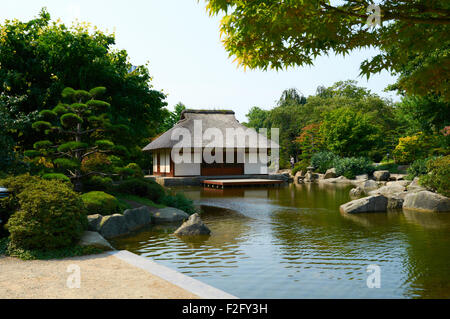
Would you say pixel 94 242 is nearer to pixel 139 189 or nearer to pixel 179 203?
pixel 179 203

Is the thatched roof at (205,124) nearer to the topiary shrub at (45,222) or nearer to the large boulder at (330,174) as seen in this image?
the large boulder at (330,174)

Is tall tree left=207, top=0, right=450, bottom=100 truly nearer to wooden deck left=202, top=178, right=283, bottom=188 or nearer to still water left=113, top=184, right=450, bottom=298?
still water left=113, top=184, right=450, bottom=298

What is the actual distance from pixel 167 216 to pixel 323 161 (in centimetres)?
2511

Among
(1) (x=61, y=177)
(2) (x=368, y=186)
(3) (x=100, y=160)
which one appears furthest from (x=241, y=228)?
(2) (x=368, y=186)

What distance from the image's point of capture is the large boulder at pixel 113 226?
30.8ft

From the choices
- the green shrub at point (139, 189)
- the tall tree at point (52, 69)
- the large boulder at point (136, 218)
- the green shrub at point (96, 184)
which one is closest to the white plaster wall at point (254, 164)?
the tall tree at point (52, 69)

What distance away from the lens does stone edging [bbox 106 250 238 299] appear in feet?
15.0

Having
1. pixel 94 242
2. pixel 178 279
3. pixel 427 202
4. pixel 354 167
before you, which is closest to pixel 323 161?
pixel 354 167

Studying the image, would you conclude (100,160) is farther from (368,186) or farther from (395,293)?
(368,186)

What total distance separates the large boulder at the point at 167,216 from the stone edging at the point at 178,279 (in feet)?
15.7

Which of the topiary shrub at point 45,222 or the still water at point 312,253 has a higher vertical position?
the topiary shrub at point 45,222

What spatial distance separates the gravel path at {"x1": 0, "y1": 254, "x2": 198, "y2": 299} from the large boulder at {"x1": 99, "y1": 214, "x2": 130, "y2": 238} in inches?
110

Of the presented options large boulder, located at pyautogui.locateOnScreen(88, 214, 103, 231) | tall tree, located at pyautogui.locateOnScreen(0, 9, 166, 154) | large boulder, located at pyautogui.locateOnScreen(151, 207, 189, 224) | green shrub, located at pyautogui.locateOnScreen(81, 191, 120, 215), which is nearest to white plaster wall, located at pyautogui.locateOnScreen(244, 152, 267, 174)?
tall tree, located at pyautogui.locateOnScreen(0, 9, 166, 154)
